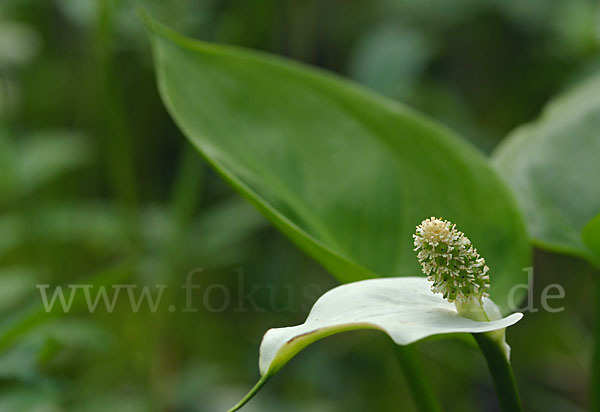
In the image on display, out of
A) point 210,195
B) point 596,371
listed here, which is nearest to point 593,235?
point 596,371

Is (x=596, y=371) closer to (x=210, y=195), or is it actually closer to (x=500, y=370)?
(x=500, y=370)

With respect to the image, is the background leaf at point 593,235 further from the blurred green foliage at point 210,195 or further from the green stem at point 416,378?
the blurred green foliage at point 210,195

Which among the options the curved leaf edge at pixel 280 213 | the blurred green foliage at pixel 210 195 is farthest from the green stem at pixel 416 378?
the blurred green foliage at pixel 210 195

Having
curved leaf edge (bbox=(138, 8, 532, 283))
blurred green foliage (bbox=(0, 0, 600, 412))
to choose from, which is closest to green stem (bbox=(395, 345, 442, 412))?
curved leaf edge (bbox=(138, 8, 532, 283))

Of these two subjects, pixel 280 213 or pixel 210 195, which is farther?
pixel 210 195

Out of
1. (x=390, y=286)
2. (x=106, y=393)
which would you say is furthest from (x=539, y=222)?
(x=106, y=393)

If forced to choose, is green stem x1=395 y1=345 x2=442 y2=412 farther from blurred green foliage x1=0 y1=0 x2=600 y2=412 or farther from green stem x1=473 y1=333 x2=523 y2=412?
blurred green foliage x1=0 y1=0 x2=600 y2=412
